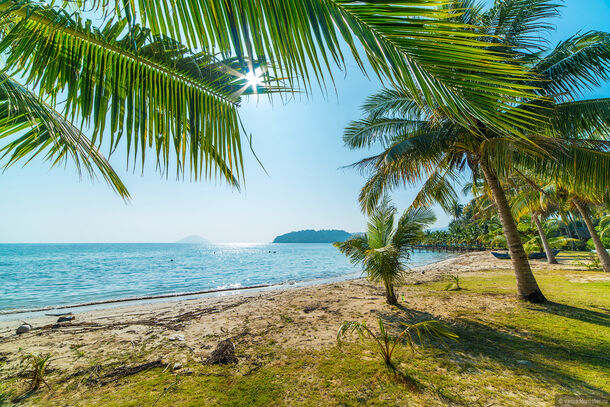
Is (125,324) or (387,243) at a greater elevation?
(387,243)

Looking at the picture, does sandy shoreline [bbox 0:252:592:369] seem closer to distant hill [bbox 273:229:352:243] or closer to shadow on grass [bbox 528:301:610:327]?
shadow on grass [bbox 528:301:610:327]

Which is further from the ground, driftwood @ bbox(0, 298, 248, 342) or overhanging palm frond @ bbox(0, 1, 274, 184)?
overhanging palm frond @ bbox(0, 1, 274, 184)

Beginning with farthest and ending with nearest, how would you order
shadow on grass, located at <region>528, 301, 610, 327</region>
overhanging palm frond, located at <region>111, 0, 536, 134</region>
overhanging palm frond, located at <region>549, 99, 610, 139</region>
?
Result: overhanging palm frond, located at <region>549, 99, 610, 139</region> → shadow on grass, located at <region>528, 301, 610, 327</region> → overhanging palm frond, located at <region>111, 0, 536, 134</region>

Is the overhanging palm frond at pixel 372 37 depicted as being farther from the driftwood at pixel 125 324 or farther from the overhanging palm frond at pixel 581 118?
the driftwood at pixel 125 324

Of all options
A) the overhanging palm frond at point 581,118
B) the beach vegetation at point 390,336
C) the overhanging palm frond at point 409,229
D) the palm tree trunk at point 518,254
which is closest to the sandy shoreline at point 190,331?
the beach vegetation at point 390,336

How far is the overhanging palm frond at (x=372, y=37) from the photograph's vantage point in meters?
0.78

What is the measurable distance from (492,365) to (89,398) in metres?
4.97

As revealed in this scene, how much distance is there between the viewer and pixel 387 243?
6047 mm

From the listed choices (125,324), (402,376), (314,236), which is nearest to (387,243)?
(402,376)

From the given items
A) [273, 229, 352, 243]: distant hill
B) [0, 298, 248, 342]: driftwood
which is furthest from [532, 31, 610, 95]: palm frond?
[273, 229, 352, 243]: distant hill

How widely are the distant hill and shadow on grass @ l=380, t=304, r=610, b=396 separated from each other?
146666 millimetres

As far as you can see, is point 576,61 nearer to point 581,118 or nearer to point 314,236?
point 581,118

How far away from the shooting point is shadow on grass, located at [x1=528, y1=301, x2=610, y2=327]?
14.4ft

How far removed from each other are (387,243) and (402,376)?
344 centimetres
